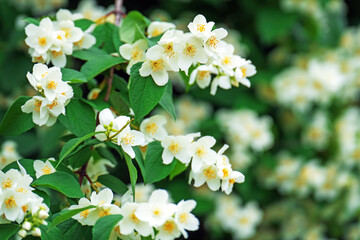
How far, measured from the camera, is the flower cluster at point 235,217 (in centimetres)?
278

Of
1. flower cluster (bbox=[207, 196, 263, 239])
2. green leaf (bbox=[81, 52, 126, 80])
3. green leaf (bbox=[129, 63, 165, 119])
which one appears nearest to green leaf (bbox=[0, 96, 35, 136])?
green leaf (bbox=[81, 52, 126, 80])

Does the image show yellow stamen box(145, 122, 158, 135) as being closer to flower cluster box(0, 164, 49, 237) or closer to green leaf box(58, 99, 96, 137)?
green leaf box(58, 99, 96, 137)

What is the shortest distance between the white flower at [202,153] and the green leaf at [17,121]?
39 centimetres

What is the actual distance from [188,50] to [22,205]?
1.59 feet

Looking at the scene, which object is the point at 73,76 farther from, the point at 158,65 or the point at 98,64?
the point at 158,65

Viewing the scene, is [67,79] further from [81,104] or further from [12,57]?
[12,57]

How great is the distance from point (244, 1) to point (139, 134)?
76.2 inches

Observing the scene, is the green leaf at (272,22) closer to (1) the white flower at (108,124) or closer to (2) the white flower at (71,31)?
(2) the white flower at (71,31)

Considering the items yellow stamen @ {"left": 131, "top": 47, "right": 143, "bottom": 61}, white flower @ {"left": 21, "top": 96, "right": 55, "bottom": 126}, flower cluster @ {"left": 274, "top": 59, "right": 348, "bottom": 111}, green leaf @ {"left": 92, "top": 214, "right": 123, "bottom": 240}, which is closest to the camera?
green leaf @ {"left": 92, "top": 214, "right": 123, "bottom": 240}

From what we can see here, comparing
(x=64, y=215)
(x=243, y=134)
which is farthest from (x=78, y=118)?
(x=243, y=134)

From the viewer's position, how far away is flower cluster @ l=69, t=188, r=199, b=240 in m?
1.07

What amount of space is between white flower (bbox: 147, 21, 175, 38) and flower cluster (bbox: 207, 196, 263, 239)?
61.7 inches

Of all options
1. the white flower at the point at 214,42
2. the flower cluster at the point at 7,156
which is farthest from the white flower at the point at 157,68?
the flower cluster at the point at 7,156

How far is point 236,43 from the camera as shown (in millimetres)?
2779
